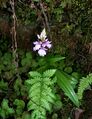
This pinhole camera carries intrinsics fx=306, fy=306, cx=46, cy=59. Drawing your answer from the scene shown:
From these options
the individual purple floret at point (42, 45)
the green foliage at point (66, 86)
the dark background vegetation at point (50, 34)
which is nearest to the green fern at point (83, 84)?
the green foliage at point (66, 86)

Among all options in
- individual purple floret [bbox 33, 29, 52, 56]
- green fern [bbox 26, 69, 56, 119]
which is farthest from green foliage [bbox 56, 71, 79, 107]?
individual purple floret [bbox 33, 29, 52, 56]

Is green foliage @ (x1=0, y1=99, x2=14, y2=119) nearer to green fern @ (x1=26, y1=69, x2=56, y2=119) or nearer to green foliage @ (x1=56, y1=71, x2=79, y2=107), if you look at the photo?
green fern @ (x1=26, y1=69, x2=56, y2=119)

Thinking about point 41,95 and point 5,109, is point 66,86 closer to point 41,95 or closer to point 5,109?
point 41,95

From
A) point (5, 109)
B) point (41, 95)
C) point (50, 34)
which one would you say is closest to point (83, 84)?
point (41, 95)

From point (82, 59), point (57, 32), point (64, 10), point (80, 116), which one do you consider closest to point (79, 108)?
point (80, 116)

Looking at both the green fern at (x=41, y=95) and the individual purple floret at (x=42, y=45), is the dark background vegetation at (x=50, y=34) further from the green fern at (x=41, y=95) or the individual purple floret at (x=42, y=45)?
the green fern at (x=41, y=95)

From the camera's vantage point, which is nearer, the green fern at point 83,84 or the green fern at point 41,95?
the green fern at point 41,95

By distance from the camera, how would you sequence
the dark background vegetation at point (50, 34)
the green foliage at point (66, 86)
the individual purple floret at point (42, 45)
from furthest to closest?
the dark background vegetation at point (50, 34) < the green foliage at point (66, 86) < the individual purple floret at point (42, 45)

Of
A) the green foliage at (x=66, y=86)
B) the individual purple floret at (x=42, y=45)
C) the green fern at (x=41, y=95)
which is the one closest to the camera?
the green fern at (x=41, y=95)

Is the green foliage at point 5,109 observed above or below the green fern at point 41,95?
below

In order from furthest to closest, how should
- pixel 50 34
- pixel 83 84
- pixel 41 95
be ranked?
1. pixel 50 34
2. pixel 83 84
3. pixel 41 95

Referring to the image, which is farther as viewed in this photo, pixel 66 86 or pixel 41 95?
pixel 66 86
